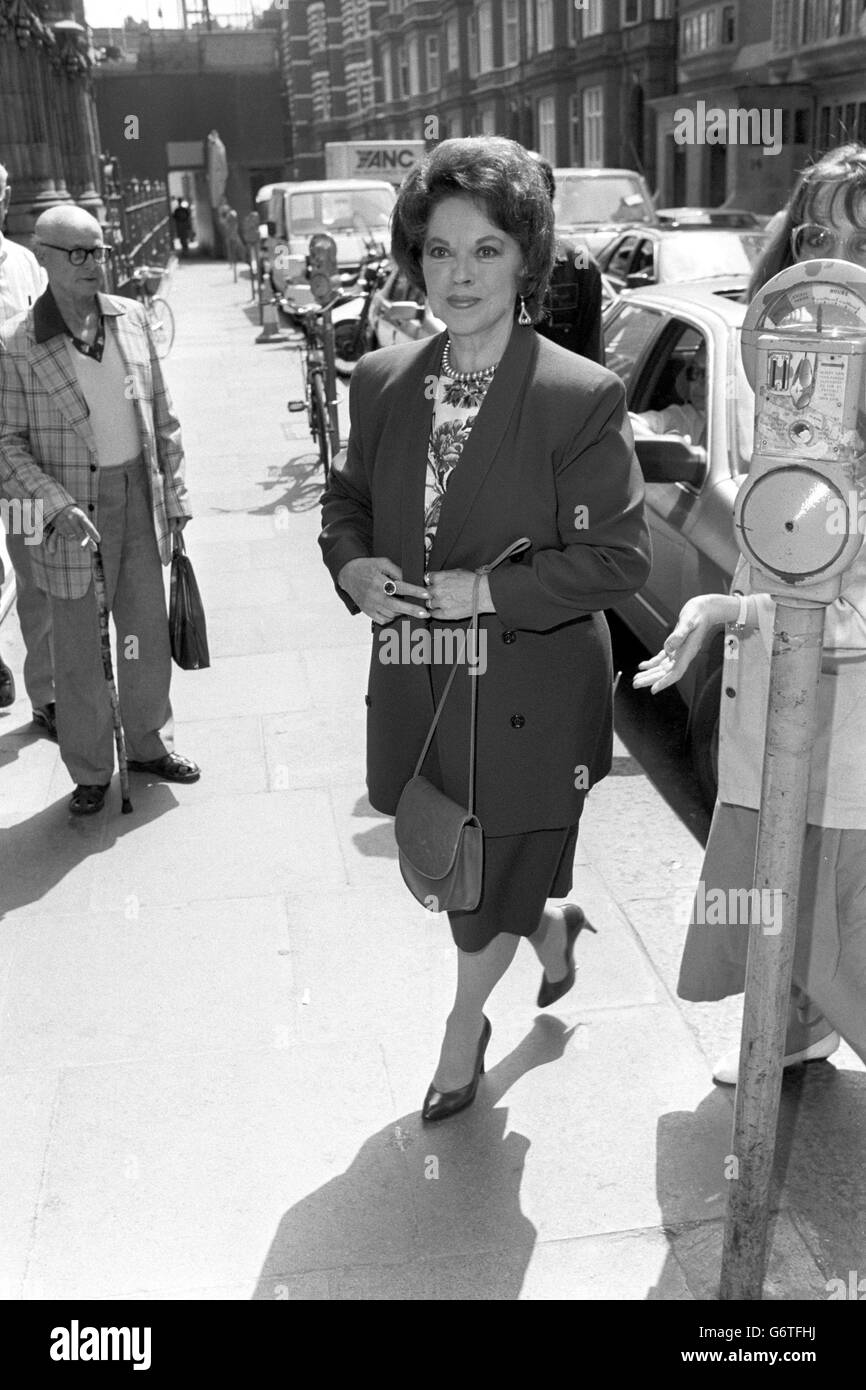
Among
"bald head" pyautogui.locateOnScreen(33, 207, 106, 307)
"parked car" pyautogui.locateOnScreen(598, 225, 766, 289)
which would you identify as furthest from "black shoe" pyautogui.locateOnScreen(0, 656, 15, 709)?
"parked car" pyautogui.locateOnScreen(598, 225, 766, 289)

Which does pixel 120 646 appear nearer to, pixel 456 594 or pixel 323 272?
pixel 456 594

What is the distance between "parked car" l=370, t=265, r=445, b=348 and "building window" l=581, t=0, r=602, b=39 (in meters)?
30.5

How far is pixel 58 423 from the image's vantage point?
174 inches

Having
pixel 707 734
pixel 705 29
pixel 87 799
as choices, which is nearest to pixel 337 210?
pixel 87 799

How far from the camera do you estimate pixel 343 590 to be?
281 cm

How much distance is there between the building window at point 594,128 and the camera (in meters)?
40.8

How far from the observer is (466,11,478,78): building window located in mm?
52344

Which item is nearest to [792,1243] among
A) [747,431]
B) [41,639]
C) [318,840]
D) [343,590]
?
[343,590]

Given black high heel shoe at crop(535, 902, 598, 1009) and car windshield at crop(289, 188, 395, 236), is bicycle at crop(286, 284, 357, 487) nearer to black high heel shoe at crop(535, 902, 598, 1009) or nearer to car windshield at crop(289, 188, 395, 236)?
black high heel shoe at crop(535, 902, 598, 1009)

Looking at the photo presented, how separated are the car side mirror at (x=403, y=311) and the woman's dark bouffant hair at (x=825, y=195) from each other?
8.18m

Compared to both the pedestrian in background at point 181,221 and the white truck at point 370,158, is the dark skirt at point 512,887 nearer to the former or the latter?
the white truck at point 370,158

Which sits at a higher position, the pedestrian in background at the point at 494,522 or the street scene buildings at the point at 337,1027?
the pedestrian in background at the point at 494,522

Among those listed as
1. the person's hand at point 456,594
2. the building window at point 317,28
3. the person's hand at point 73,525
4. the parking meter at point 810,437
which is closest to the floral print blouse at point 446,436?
the person's hand at point 456,594

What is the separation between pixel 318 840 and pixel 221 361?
46.6 ft
